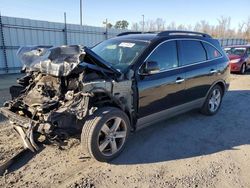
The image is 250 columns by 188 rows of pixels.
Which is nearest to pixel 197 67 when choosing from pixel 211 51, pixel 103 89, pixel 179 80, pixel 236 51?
pixel 179 80

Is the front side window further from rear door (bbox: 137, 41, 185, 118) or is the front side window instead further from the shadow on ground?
the shadow on ground

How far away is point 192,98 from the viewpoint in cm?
529

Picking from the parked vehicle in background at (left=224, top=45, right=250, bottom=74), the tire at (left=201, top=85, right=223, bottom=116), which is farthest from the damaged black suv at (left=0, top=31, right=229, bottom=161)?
the parked vehicle in background at (left=224, top=45, right=250, bottom=74)

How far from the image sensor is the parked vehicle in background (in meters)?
13.6

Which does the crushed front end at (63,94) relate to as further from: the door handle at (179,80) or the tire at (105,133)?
the door handle at (179,80)

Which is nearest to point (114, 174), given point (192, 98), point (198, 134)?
point (198, 134)

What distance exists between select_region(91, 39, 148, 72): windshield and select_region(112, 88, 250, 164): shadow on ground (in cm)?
138

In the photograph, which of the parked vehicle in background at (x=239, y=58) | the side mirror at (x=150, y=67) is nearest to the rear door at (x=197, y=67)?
the side mirror at (x=150, y=67)

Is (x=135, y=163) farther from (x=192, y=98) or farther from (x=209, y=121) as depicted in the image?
(x=209, y=121)

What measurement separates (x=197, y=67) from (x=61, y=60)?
287cm

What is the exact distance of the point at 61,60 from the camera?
3625 millimetres

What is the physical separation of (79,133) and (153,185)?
1235 mm

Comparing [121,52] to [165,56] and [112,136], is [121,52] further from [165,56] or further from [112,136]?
[112,136]

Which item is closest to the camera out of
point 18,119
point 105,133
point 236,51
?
point 18,119
